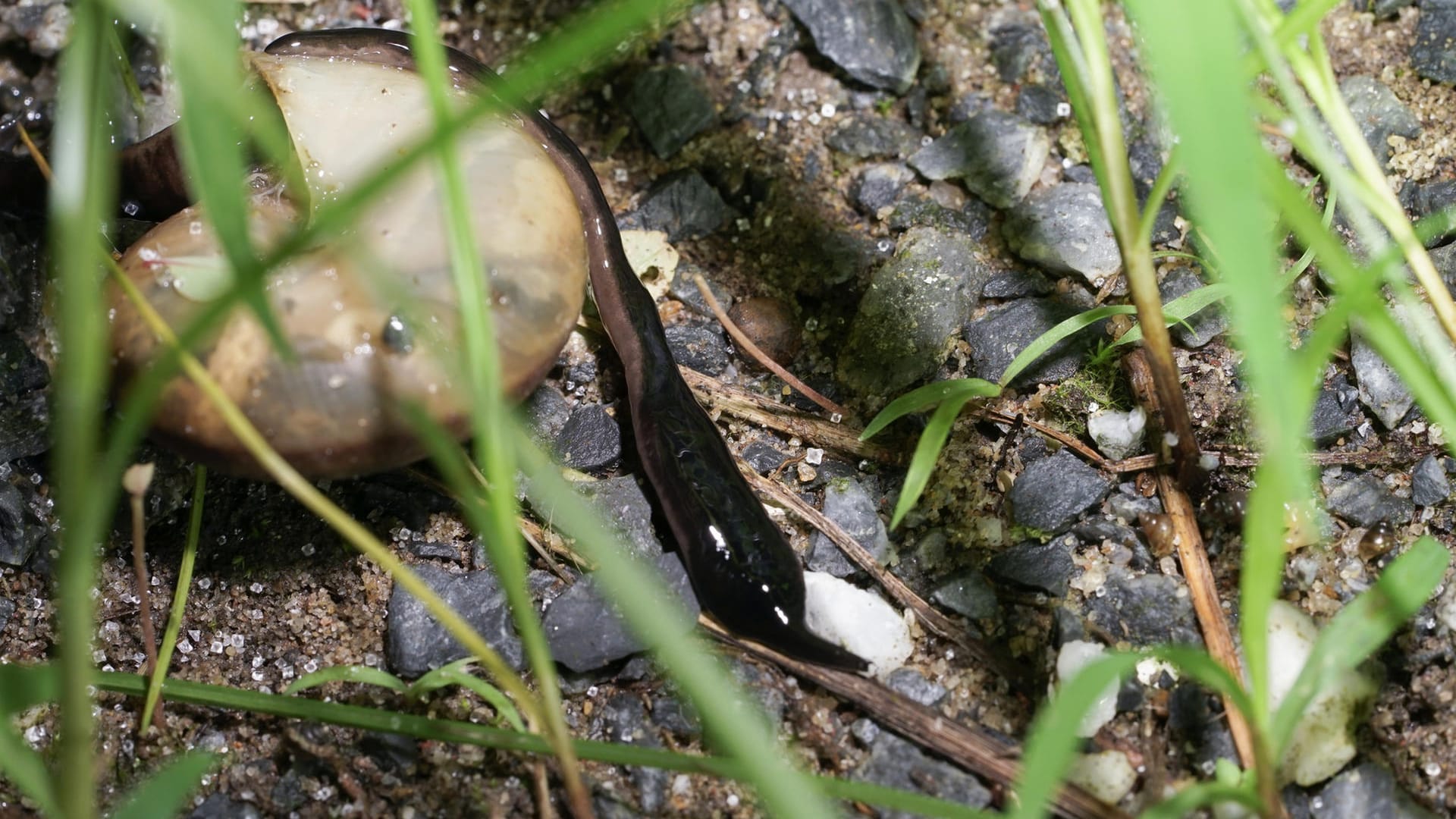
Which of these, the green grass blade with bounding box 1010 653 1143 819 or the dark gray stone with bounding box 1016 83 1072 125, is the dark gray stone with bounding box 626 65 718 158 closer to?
the dark gray stone with bounding box 1016 83 1072 125

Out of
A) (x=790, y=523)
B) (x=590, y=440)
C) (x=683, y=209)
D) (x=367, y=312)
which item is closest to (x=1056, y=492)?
(x=790, y=523)

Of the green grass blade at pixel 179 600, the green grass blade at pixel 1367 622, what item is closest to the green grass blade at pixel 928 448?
the green grass blade at pixel 1367 622

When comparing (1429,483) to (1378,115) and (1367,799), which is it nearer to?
(1367,799)

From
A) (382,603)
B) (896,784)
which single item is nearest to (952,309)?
(896,784)

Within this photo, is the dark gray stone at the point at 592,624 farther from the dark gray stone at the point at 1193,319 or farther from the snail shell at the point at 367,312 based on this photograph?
the dark gray stone at the point at 1193,319

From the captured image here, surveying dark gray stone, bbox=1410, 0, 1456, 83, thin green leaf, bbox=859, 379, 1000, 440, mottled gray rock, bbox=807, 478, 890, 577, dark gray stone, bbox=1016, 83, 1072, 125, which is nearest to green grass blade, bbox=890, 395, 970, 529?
thin green leaf, bbox=859, 379, 1000, 440

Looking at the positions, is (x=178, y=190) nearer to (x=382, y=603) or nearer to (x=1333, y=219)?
(x=382, y=603)
